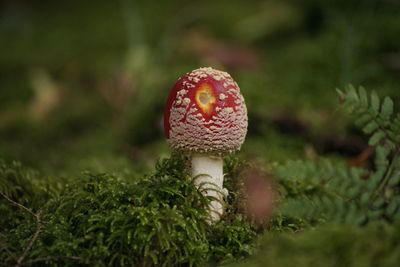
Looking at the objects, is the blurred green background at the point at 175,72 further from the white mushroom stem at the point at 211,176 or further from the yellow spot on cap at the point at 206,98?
the yellow spot on cap at the point at 206,98

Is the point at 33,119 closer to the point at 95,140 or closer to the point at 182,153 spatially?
the point at 95,140

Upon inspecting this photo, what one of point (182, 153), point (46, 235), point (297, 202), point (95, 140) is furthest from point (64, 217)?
point (95, 140)

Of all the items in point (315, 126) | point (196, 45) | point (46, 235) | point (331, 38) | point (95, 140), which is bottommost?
point (46, 235)

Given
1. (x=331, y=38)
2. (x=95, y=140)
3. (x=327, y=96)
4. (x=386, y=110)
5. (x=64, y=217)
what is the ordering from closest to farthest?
(x=386, y=110)
(x=64, y=217)
(x=327, y=96)
(x=95, y=140)
(x=331, y=38)

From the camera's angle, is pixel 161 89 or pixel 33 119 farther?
pixel 33 119

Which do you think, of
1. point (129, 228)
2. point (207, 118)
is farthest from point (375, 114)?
point (129, 228)

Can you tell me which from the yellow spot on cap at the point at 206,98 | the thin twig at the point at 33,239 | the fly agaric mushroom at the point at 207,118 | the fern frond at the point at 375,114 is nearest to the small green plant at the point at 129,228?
the thin twig at the point at 33,239
